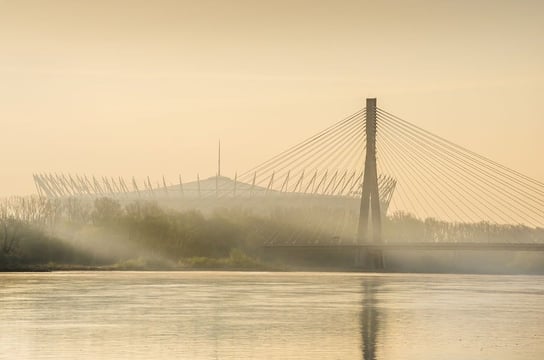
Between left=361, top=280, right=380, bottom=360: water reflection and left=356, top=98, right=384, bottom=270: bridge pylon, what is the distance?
1917 inches

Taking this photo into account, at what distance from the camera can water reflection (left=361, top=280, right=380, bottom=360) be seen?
130 feet

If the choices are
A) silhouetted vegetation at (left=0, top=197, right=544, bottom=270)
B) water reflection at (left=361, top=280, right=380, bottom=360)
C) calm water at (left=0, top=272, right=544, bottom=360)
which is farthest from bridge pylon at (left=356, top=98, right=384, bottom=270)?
water reflection at (left=361, top=280, right=380, bottom=360)

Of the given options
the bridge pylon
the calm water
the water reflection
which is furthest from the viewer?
the bridge pylon

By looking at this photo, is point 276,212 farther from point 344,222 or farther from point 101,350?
point 101,350

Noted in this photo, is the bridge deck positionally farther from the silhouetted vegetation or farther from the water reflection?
the water reflection

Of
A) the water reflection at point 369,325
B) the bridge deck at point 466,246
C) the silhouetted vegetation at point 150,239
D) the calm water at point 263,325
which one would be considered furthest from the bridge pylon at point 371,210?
the water reflection at point 369,325

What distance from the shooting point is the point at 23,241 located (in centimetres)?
13700

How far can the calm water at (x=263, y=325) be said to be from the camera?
3906 centimetres

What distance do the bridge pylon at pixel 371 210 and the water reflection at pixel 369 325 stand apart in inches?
1917

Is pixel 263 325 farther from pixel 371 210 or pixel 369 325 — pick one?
pixel 371 210

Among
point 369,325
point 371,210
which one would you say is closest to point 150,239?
point 371,210

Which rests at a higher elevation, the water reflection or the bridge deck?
the bridge deck

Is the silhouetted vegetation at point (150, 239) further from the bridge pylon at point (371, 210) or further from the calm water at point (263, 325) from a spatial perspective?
the calm water at point (263, 325)

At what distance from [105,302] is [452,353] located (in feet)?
95.7
